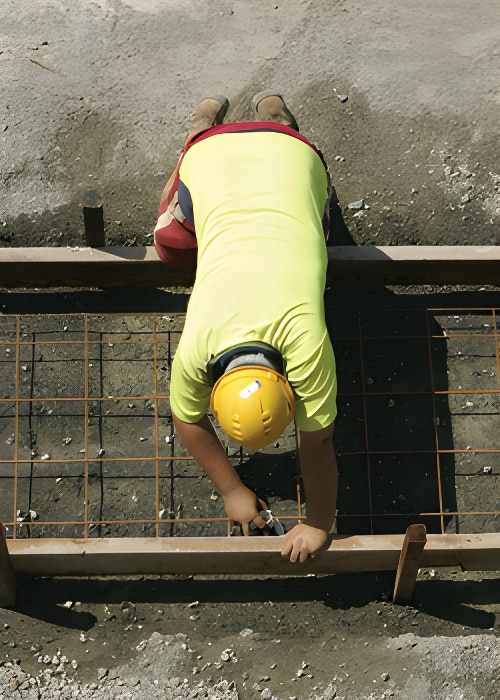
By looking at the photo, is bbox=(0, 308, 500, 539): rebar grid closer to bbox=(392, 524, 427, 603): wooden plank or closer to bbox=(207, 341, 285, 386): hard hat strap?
bbox=(392, 524, 427, 603): wooden plank

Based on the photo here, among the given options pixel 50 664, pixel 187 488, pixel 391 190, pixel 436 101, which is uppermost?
pixel 436 101

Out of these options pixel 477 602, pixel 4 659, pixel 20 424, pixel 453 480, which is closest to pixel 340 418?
pixel 453 480

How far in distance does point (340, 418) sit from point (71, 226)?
85.4 inches

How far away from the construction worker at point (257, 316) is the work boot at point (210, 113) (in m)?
1.08

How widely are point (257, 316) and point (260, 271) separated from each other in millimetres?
219

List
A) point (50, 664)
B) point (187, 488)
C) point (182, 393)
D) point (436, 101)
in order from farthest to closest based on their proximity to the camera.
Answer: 1. point (436, 101)
2. point (187, 488)
3. point (50, 664)
4. point (182, 393)

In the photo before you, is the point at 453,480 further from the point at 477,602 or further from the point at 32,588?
the point at 32,588

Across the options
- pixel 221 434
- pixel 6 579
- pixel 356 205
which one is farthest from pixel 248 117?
pixel 6 579

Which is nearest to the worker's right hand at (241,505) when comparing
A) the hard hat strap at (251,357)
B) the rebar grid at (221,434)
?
the rebar grid at (221,434)

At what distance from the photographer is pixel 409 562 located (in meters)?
4.92

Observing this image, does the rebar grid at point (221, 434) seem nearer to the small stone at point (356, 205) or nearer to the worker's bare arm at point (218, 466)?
the worker's bare arm at point (218, 466)

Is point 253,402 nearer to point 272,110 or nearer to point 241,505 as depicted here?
point 241,505

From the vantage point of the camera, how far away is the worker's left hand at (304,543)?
193 inches

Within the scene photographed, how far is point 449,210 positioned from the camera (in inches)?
255
